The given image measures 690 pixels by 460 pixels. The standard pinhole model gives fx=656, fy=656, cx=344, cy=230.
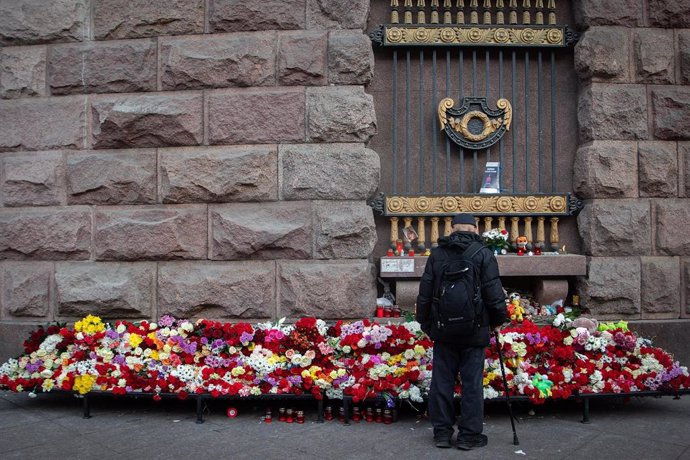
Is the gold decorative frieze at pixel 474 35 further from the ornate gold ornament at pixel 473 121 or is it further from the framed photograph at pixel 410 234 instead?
the framed photograph at pixel 410 234

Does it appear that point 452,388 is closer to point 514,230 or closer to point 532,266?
point 532,266

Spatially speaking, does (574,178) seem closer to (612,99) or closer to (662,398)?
(612,99)

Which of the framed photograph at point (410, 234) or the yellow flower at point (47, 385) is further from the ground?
the framed photograph at point (410, 234)

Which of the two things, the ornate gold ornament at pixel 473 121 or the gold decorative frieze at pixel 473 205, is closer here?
the gold decorative frieze at pixel 473 205

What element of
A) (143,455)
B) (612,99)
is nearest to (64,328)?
(143,455)

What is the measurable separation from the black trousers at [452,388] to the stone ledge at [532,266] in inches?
74.9

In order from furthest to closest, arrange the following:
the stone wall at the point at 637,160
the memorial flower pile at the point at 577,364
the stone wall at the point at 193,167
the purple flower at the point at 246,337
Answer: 1. the stone wall at the point at 637,160
2. the stone wall at the point at 193,167
3. the purple flower at the point at 246,337
4. the memorial flower pile at the point at 577,364

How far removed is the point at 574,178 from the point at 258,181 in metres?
3.58

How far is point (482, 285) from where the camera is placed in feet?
17.1

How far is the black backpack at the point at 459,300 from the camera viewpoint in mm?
5055

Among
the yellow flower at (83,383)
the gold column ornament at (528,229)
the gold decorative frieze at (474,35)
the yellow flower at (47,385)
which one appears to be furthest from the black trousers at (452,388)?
the gold decorative frieze at (474,35)

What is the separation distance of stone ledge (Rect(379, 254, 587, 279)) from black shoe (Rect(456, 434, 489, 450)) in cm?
234

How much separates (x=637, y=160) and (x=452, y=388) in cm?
360

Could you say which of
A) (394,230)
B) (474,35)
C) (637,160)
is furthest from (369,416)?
(474,35)
